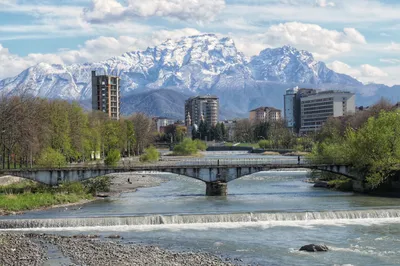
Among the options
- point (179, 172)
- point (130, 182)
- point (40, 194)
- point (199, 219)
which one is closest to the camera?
point (199, 219)

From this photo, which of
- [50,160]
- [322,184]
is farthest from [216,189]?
[50,160]

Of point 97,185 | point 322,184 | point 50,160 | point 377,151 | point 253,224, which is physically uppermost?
point 377,151

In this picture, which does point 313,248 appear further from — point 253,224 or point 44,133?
point 44,133

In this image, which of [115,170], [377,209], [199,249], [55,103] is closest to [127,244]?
[199,249]

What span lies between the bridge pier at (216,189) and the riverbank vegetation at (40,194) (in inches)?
679

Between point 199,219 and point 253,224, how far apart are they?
5728mm

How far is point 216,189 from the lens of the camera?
3772 inches

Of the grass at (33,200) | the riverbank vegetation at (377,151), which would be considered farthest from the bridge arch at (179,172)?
the grass at (33,200)

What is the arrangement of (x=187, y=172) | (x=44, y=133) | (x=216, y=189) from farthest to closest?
1. (x=44, y=133)
2. (x=187, y=172)
3. (x=216, y=189)

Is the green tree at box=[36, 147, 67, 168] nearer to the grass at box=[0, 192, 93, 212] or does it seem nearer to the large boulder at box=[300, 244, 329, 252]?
the grass at box=[0, 192, 93, 212]

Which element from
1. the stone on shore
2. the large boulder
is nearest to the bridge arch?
the stone on shore

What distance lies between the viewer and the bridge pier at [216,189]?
95438 mm

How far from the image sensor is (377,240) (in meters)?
55.8

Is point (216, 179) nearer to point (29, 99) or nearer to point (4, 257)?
point (29, 99)
